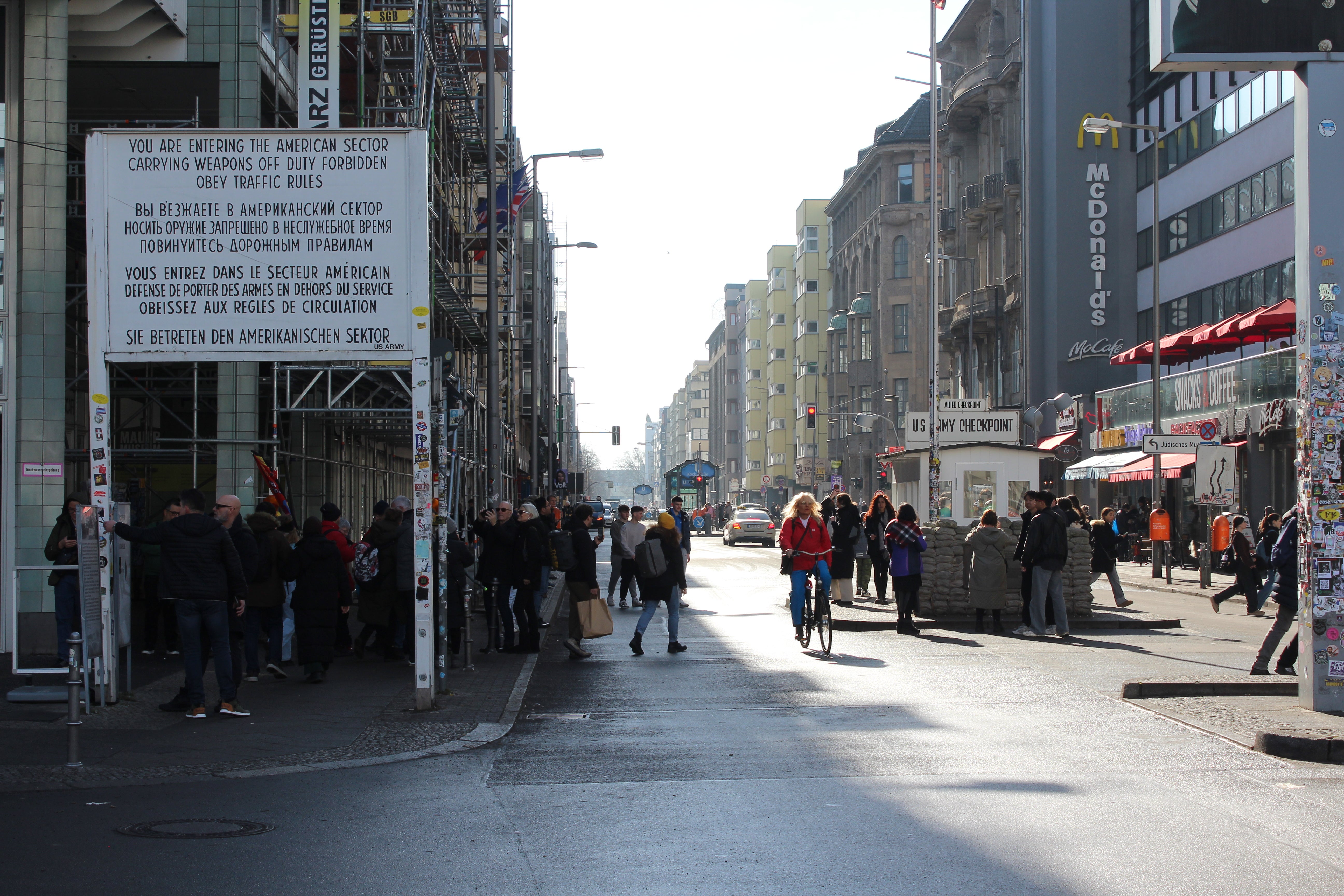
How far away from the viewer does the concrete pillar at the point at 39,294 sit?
14.9 m

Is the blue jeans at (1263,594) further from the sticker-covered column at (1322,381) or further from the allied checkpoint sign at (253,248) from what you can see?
the allied checkpoint sign at (253,248)

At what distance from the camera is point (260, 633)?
545 inches

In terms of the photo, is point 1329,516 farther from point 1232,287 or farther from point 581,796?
point 1232,287

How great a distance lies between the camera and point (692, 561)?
4156 cm

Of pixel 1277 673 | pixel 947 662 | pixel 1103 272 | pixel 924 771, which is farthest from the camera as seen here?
pixel 1103 272

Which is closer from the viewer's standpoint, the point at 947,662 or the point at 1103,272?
the point at 947,662

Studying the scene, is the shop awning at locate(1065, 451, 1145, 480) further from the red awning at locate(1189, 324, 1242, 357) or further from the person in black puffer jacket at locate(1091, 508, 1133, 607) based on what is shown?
the person in black puffer jacket at locate(1091, 508, 1133, 607)

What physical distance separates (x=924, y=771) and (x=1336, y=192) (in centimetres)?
523

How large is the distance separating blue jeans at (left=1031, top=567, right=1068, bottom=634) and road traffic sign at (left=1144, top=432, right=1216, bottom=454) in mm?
12181

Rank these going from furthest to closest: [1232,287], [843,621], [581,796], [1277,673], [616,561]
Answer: [1232,287], [616,561], [843,621], [1277,673], [581,796]

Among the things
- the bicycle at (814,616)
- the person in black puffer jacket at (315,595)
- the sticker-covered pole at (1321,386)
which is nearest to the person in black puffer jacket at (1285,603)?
the sticker-covered pole at (1321,386)

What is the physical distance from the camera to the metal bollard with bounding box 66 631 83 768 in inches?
336

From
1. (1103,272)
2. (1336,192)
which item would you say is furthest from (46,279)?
(1103,272)

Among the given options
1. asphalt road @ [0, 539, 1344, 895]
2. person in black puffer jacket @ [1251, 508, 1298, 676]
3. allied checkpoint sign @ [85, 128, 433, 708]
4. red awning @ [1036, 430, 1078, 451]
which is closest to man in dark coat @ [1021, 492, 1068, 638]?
person in black puffer jacket @ [1251, 508, 1298, 676]
